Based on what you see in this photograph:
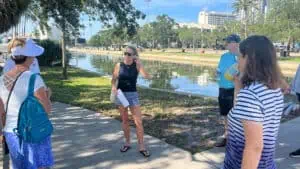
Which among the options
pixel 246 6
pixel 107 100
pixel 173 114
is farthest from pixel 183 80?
pixel 246 6

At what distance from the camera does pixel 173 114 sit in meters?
9.45

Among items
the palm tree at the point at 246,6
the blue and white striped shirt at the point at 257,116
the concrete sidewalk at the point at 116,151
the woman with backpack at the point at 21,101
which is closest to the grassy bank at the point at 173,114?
the concrete sidewalk at the point at 116,151

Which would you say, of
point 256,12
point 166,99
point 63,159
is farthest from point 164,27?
point 63,159

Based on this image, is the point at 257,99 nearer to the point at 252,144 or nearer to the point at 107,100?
the point at 252,144

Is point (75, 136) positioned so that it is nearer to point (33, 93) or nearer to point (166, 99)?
point (33, 93)

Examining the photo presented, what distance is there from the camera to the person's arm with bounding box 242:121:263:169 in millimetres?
2385

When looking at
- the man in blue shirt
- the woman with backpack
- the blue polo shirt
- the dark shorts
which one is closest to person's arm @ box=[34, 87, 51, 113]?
the woman with backpack

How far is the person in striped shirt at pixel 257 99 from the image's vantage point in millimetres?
2406

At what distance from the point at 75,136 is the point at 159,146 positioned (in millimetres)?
1649

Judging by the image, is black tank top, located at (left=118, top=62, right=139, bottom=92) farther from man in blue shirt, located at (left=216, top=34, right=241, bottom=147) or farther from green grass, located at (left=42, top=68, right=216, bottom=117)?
green grass, located at (left=42, top=68, right=216, bottom=117)

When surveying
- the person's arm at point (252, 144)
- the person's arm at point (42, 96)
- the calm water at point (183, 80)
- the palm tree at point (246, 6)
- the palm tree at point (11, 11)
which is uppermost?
the palm tree at point (246, 6)

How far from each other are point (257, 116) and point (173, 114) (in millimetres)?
7073

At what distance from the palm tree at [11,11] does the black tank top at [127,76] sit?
7.91m

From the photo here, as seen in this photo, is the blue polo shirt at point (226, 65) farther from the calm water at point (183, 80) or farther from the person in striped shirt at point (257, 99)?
the person in striped shirt at point (257, 99)
